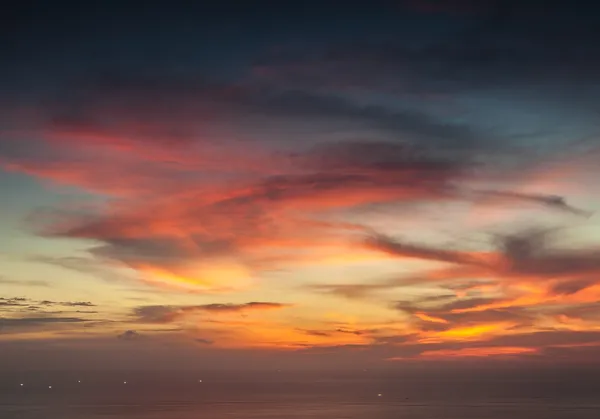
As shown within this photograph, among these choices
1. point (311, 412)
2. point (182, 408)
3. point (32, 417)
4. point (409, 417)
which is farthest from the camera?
point (182, 408)

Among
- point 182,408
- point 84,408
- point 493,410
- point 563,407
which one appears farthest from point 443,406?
point 84,408

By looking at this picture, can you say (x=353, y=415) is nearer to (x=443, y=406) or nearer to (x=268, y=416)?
(x=268, y=416)

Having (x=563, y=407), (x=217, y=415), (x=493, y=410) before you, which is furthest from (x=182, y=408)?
(x=563, y=407)

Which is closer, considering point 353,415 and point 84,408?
point 353,415

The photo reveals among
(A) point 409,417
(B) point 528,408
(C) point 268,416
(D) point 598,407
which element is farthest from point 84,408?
(D) point 598,407

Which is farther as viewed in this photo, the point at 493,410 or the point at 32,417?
the point at 493,410

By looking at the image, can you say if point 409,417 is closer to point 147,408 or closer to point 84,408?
point 147,408

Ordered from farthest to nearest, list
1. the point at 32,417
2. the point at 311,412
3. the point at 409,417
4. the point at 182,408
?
the point at 182,408 → the point at 311,412 → the point at 409,417 → the point at 32,417

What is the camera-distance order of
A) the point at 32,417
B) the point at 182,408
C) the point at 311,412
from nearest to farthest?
the point at 32,417, the point at 311,412, the point at 182,408
